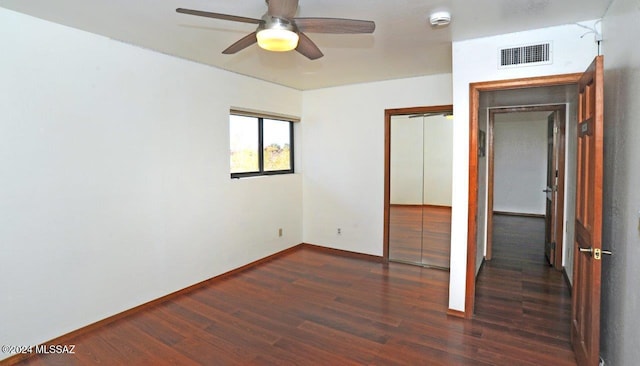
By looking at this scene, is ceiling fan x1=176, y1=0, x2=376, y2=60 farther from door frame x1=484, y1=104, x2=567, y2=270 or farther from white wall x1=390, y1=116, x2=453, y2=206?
door frame x1=484, y1=104, x2=567, y2=270

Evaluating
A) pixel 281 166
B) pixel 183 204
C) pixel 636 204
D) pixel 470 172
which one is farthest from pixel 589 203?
pixel 281 166

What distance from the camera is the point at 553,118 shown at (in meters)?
4.68

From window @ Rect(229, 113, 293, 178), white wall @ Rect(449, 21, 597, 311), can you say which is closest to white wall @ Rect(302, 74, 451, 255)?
window @ Rect(229, 113, 293, 178)

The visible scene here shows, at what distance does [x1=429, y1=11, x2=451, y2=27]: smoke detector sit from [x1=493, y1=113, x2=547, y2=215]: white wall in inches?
242

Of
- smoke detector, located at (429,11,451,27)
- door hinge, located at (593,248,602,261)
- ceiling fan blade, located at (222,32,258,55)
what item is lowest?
door hinge, located at (593,248,602,261)

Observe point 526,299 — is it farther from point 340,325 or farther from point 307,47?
point 307,47

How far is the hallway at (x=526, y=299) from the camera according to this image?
8.91 feet

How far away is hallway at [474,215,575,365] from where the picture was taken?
107 inches

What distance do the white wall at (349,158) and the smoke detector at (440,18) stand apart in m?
1.88

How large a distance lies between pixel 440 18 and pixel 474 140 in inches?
42.1

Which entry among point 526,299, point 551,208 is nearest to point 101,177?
point 526,299

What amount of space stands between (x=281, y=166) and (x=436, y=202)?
89.9 inches

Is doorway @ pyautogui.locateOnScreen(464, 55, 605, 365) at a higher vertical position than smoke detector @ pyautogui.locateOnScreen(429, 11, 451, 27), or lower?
lower

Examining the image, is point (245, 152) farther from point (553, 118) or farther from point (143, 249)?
point (553, 118)
